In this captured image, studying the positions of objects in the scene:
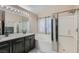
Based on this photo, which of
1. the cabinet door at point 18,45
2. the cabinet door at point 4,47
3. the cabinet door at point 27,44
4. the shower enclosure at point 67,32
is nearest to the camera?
the cabinet door at point 4,47

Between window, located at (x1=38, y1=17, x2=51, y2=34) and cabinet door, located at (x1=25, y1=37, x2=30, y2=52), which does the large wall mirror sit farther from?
window, located at (x1=38, y1=17, x2=51, y2=34)

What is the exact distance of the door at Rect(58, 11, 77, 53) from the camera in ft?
9.05

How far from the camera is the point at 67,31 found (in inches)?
116

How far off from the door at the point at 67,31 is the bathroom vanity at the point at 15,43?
904 millimetres

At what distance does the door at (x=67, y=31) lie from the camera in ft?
9.05

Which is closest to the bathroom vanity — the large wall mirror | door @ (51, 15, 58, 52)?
the large wall mirror

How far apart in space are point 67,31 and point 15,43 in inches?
58.5

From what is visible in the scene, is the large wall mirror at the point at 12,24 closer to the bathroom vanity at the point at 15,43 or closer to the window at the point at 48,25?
the bathroom vanity at the point at 15,43

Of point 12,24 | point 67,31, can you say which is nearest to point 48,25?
point 67,31

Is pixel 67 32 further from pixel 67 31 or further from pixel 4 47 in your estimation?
pixel 4 47

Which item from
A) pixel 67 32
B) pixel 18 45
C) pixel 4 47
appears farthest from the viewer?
pixel 67 32

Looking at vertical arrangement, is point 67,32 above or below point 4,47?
above

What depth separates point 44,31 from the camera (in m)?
2.82

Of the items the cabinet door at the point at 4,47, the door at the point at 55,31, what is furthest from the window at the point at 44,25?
the cabinet door at the point at 4,47
